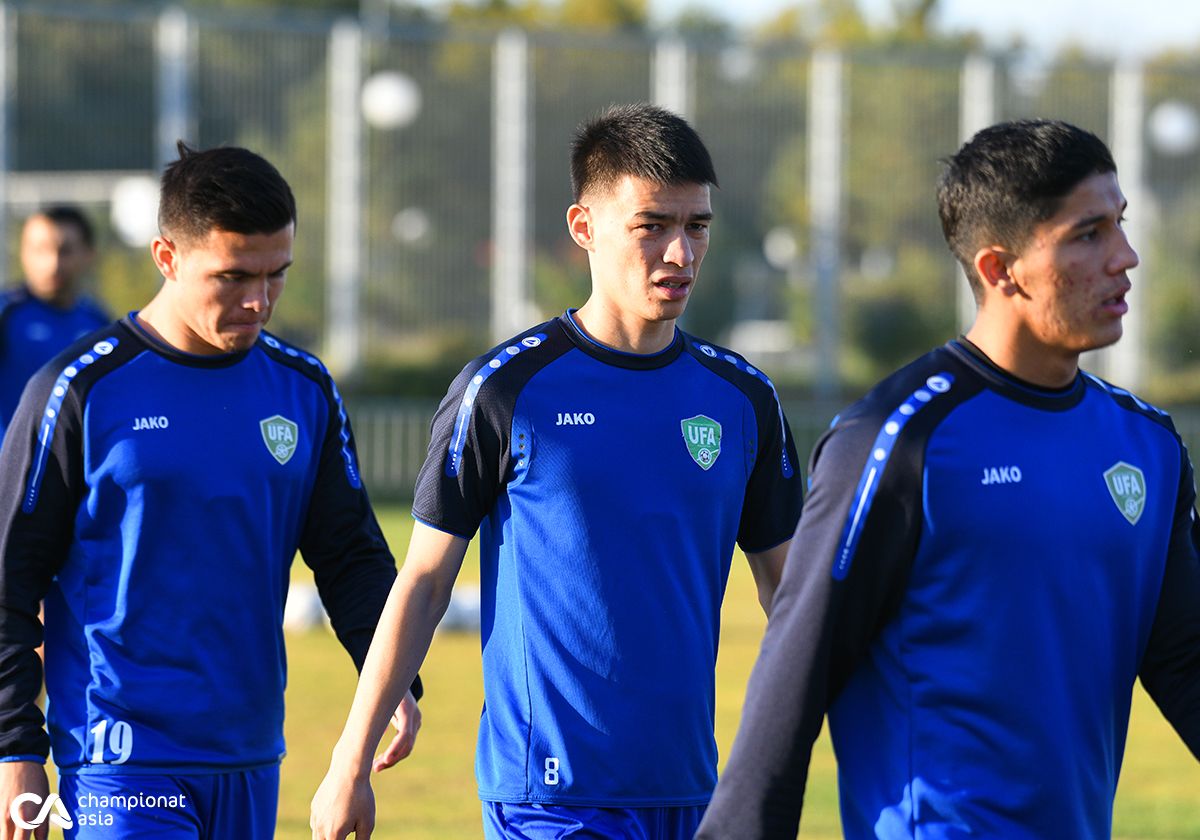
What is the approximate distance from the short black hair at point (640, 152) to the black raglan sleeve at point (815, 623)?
1461 mm

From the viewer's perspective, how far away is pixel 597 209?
15.7ft

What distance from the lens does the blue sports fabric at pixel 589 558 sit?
449cm

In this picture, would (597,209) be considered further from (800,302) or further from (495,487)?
(800,302)

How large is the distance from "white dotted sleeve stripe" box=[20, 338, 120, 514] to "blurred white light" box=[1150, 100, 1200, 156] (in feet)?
82.3

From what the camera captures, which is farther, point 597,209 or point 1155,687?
point 597,209

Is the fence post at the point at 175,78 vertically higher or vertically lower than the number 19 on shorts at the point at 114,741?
higher

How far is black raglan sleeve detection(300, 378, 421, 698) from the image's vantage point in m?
5.20

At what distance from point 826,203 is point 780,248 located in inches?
55.3

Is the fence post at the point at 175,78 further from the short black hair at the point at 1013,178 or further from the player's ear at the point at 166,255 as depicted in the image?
the short black hair at the point at 1013,178

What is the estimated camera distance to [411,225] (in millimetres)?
26625

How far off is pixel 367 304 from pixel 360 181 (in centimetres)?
166

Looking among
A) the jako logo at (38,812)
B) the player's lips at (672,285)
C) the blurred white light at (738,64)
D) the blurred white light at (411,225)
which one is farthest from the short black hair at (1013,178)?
the blurred white light at (738,64)

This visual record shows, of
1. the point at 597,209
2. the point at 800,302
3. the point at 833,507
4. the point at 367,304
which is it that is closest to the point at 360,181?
the point at 367,304

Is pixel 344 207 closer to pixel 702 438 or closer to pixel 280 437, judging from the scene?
pixel 280 437
